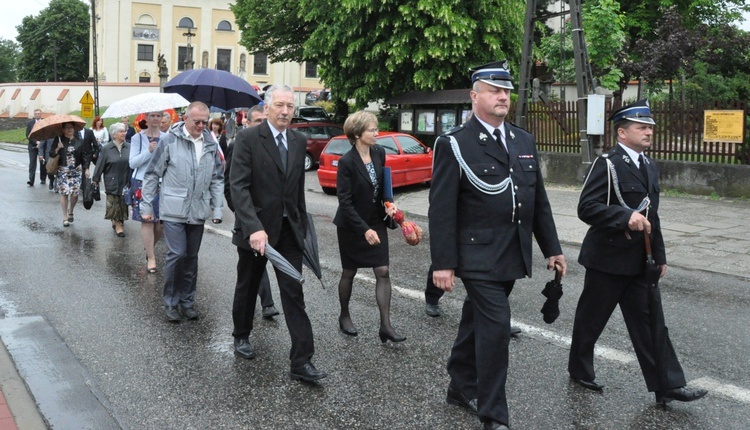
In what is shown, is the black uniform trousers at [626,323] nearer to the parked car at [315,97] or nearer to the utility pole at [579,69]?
the utility pole at [579,69]

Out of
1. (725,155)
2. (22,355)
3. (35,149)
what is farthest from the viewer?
(35,149)

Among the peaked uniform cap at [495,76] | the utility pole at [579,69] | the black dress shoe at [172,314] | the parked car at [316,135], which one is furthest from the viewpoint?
the parked car at [316,135]

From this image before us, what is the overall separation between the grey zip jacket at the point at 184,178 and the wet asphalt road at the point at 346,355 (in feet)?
3.01

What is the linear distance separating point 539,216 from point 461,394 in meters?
1.12

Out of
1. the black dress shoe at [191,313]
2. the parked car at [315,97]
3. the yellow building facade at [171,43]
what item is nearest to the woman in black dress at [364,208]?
the black dress shoe at [191,313]

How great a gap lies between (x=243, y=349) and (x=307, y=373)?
795 mm

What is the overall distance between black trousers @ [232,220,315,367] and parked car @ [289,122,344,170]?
775 inches

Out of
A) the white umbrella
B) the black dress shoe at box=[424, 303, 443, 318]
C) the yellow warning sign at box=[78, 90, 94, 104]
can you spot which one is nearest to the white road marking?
the black dress shoe at box=[424, 303, 443, 318]

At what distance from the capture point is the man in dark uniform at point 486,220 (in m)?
4.06

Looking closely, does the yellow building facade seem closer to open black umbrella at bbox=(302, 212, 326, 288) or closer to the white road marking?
open black umbrella at bbox=(302, 212, 326, 288)

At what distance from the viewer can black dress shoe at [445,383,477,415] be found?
4516mm

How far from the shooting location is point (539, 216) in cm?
438

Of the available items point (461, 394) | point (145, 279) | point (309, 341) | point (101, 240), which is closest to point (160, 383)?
point (309, 341)

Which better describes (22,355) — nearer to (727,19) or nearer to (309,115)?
(309,115)
